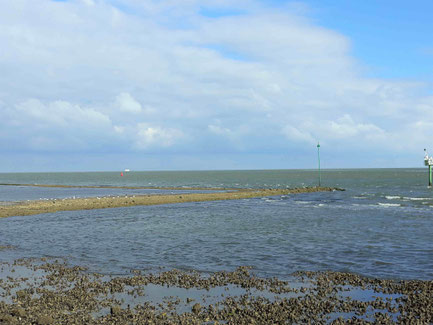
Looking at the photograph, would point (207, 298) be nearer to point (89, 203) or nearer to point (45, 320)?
point (45, 320)

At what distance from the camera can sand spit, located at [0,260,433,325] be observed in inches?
534

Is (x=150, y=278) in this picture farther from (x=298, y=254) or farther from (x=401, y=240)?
(x=401, y=240)

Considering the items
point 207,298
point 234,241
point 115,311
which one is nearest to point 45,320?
point 115,311

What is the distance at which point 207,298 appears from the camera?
16.0 meters

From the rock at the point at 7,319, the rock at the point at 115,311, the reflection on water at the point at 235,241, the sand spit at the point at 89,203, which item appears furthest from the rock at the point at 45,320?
the sand spit at the point at 89,203

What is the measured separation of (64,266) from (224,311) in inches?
455

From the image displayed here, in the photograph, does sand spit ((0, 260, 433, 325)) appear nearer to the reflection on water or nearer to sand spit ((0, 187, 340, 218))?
the reflection on water

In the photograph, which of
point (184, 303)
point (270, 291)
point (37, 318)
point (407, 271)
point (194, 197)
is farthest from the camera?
point (194, 197)

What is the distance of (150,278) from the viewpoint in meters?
18.8

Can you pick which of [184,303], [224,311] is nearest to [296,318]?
[224,311]

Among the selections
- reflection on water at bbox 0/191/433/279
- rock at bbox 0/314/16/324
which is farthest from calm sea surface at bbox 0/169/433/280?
rock at bbox 0/314/16/324

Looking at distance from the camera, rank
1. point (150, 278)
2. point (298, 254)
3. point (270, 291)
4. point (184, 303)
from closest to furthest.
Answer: point (184, 303), point (270, 291), point (150, 278), point (298, 254)

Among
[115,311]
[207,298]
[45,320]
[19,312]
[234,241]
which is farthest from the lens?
[234,241]

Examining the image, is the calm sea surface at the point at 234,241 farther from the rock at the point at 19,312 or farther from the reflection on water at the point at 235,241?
the rock at the point at 19,312
